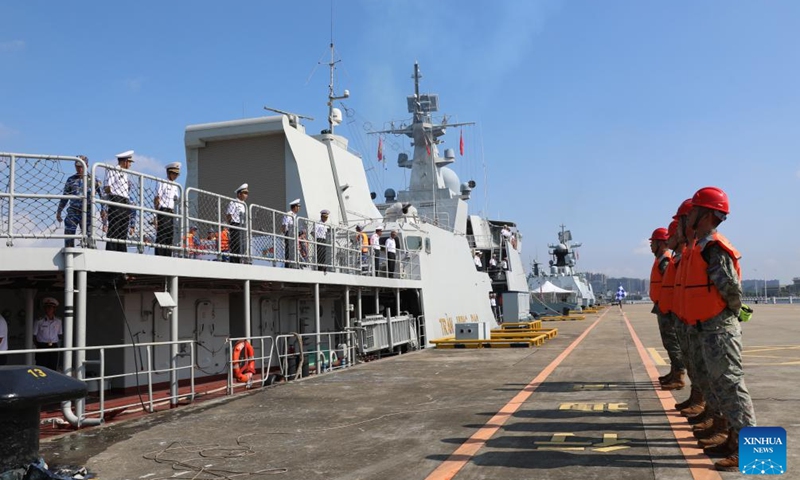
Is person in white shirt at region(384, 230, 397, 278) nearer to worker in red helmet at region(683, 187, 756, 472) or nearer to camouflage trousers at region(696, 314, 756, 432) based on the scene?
worker in red helmet at region(683, 187, 756, 472)

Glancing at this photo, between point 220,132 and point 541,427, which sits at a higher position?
point 220,132

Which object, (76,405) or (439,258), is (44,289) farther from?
(439,258)

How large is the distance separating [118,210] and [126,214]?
115 mm

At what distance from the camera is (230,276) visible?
8.92 meters

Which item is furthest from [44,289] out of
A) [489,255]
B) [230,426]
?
[489,255]

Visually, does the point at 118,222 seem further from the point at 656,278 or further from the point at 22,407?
the point at 656,278

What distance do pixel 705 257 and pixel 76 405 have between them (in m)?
6.10

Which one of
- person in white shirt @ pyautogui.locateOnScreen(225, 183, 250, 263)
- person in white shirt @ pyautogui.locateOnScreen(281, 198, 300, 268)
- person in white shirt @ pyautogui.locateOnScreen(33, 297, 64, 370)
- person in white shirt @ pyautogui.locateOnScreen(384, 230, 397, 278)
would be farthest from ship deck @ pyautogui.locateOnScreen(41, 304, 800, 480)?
person in white shirt @ pyautogui.locateOnScreen(384, 230, 397, 278)

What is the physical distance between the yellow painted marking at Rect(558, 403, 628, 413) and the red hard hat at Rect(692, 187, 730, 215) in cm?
276

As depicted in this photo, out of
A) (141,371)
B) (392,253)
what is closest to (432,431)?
(141,371)

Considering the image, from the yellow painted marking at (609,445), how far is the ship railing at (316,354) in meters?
6.18

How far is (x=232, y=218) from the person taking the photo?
9656mm

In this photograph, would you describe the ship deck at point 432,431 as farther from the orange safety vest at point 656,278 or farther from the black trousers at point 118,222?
the black trousers at point 118,222

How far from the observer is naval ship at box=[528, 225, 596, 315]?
4927 cm
